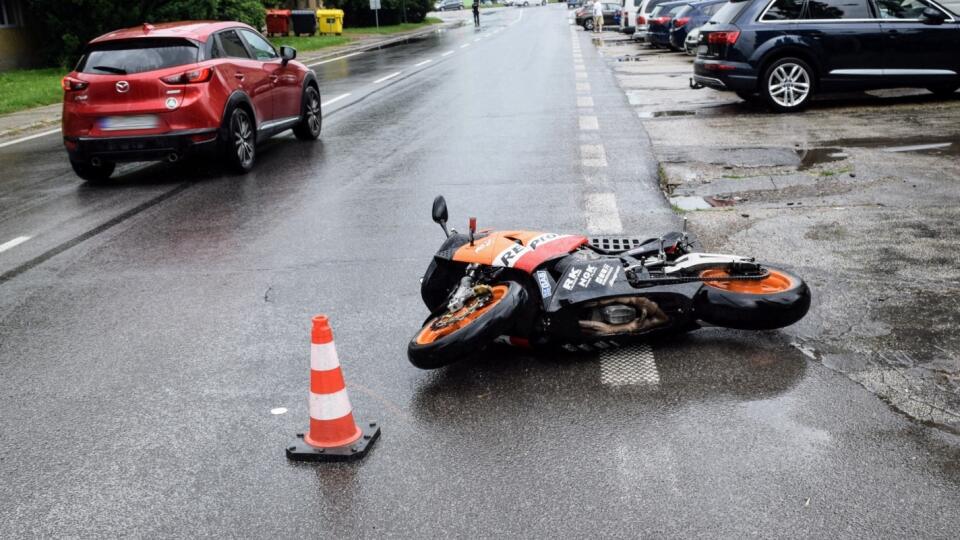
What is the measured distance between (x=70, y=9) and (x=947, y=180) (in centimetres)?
2500

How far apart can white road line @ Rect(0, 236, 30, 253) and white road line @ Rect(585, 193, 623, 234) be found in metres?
4.82

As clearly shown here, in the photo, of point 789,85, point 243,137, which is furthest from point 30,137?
point 789,85

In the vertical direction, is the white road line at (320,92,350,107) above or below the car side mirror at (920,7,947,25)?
below

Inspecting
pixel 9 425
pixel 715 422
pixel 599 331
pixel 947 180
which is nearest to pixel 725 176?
pixel 947 180

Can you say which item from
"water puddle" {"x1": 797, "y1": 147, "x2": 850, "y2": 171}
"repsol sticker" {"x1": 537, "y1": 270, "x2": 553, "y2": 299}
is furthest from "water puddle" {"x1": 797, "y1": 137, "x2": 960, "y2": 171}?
Result: "repsol sticker" {"x1": 537, "y1": 270, "x2": 553, "y2": 299}

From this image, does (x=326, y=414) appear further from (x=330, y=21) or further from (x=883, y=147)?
(x=330, y=21)

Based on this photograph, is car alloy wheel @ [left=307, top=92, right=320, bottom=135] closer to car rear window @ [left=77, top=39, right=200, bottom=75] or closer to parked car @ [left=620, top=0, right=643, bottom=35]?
car rear window @ [left=77, top=39, right=200, bottom=75]

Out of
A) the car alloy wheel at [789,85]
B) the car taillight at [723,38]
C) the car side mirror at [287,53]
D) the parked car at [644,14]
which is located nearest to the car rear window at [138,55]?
the car side mirror at [287,53]

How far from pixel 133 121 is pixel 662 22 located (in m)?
22.8

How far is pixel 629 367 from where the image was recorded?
16.5 feet

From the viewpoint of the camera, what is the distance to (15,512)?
3828 millimetres

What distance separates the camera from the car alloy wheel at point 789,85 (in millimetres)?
14195

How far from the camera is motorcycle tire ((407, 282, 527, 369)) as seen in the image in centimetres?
473

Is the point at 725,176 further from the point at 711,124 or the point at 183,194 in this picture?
the point at 183,194
